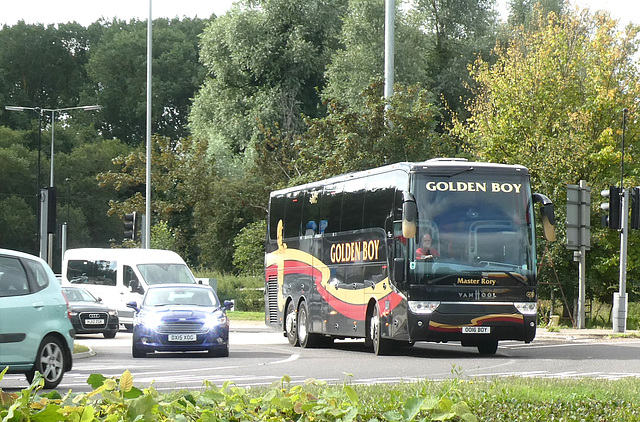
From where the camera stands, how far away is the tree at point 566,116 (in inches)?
1436

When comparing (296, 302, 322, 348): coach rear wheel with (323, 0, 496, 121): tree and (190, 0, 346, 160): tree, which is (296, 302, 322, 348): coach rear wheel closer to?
(323, 0, 496, 121): tree

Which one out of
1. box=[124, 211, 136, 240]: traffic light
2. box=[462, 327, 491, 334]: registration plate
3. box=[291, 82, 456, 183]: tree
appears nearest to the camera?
box=[462, 327, 491, 334]: registration plate

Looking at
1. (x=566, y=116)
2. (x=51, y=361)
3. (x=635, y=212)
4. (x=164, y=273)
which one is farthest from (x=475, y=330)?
(x=566, y=116)

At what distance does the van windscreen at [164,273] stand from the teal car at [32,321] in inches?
753

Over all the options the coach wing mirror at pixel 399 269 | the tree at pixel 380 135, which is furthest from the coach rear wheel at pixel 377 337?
the tree at pixel 380 135

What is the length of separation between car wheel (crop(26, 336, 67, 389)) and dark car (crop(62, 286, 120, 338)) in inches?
603

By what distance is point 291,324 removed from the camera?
27.1 meters

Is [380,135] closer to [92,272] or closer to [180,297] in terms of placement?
[92,272]

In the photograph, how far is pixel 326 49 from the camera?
59781mm

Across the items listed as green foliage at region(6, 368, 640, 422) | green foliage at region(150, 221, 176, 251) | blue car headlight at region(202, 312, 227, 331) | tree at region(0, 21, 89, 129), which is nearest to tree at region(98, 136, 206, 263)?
green foliage at region(150, 221, 176, 251)

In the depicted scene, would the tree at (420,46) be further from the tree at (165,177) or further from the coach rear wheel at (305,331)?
the coach rear wheel at (305,331)

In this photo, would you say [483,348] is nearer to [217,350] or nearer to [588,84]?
[217,350]

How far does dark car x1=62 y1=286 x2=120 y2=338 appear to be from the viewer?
30.8 metres

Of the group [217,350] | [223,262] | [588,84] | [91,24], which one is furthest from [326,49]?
[217,350]
